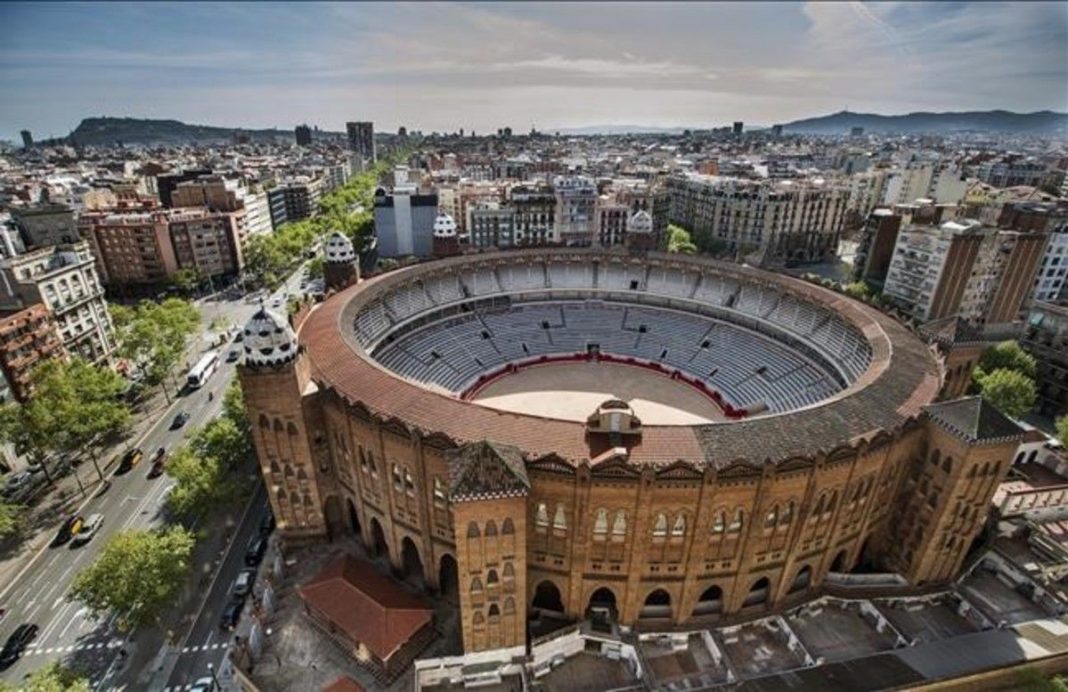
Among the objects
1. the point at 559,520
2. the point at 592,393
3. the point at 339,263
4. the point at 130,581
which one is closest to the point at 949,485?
the point at 559,520

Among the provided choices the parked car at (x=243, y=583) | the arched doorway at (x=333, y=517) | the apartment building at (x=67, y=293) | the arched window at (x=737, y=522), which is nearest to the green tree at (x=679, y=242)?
the arched window at (x=737, y=522)

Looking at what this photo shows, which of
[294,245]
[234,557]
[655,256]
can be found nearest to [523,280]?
[655,256]

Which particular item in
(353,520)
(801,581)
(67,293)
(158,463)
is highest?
(67,293)

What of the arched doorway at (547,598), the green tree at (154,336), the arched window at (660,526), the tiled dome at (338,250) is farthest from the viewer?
the green tree at (154,336)

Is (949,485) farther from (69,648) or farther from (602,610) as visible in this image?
(69,648)

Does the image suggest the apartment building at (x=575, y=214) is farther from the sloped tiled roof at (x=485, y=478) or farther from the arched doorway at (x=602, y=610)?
the sloped tiled roof at (x=485, y=478)

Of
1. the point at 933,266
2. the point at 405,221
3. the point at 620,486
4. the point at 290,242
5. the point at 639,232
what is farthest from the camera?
the point at 290,242

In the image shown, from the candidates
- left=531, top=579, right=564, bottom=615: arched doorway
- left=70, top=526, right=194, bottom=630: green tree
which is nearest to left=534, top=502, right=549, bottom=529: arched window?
left=531, top=579, right=564, bottom=615: arched doorway

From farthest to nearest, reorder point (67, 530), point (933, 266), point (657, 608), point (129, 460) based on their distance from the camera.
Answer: point (933, 266)
point (129, 460)
point (67, 530)
point (657, 608)
